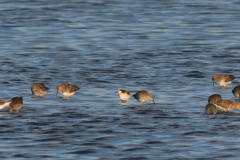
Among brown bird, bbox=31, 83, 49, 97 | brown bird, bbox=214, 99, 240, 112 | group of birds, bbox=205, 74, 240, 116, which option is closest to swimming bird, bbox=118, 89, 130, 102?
group of birds, bbox=205, 74, 240, 116

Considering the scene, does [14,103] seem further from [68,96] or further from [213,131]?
[213,131]

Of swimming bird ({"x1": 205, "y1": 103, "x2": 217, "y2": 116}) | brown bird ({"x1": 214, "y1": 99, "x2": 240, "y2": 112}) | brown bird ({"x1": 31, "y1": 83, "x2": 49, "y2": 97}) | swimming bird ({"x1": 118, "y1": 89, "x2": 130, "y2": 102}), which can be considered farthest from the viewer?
brown bird ({"x1": 31, "y1": 83, "x2": 49, "y2": 97})

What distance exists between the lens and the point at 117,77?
30.5 meters

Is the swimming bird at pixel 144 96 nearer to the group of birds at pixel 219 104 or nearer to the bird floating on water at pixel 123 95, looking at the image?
the bird floating on water at pixel 123 95

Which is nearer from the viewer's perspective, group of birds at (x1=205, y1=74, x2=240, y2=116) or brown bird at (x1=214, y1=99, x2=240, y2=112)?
group of birds at (x1=205, y1=74, x2=240, y2=116)

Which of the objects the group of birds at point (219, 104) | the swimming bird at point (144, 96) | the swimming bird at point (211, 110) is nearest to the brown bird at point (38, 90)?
the swimming bird at point (144, 96)

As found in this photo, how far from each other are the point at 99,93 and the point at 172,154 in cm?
934

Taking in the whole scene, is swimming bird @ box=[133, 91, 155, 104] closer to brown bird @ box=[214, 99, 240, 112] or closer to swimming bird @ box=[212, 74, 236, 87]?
brown bird @ box=[214, 99, 240, 112]

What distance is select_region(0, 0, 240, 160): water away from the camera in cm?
1858

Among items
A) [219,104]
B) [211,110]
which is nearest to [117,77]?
[219,104]

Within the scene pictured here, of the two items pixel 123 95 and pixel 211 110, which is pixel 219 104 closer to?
pixel 211 110

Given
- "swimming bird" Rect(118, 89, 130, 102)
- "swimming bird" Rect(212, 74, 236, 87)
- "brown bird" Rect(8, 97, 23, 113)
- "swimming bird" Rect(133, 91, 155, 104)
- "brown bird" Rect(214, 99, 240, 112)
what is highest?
"swimming bird" Rect(212, 74, 236, 87)

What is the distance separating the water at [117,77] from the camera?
61.0 feet

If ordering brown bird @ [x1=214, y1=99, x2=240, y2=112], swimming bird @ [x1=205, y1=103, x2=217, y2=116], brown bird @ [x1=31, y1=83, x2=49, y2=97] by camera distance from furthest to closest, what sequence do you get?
brown bird @ [x1=31, y1=83, x2=49, y2=97] < brown bird @ [x1=214, y1=99, x2=240, y2=112] < swimming bird @ [x1=205, y1=103, x2=217, y2=116]
